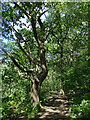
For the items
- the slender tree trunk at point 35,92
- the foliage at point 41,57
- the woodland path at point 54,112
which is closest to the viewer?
the foliage at point 41,57

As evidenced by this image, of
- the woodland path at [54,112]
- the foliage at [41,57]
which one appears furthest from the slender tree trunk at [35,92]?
the woodland path at [54,112]

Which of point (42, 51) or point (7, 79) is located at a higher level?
point (42, 51)

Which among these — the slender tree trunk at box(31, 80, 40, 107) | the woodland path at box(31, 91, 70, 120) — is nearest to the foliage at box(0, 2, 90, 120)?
the slender tree trunk at box(31, 80, 40, 107)

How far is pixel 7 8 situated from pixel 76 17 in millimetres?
→ 4664

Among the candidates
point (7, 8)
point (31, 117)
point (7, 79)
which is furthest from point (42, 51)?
point (7, 79)

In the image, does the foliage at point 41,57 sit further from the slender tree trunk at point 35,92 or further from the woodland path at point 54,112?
the woodland path at point 54,112

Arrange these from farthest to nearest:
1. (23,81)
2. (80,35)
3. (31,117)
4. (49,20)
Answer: (23,81) → (80,35) → (49,20) → (31,117)

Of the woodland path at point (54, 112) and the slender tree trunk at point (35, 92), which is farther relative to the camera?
the slender tree trunk at point (35, 92)

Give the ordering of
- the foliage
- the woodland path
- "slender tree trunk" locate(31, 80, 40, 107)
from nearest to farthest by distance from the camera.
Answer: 1. the foliage
2. the woodland path
3. "slender tree trunk" locate(31, 80, 40, 107)

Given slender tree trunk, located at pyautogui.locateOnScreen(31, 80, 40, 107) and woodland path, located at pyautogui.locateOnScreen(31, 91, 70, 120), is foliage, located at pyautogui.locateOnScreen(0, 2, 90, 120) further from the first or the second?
woodland path, located at pyautogui.locateOnScreen(31, 91, 70, 120)

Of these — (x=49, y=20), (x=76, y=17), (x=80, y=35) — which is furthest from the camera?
(x=80, y=35)

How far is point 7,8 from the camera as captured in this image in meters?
6.61

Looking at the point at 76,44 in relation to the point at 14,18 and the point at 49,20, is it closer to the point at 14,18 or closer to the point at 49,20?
the point at 49,20

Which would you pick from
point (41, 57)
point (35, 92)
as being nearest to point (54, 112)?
point (35, 92)
